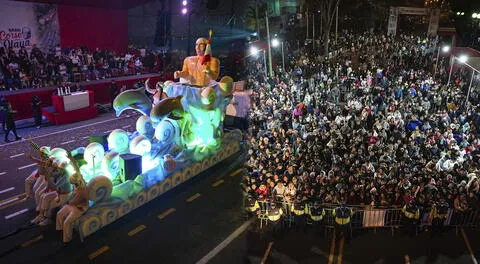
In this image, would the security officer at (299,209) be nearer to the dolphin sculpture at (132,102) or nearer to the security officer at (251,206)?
the security officer at (251,206)

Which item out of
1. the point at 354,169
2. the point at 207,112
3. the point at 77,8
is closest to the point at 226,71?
the point at 77,8

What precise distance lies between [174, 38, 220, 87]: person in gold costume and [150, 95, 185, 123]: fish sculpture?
1.45 meters

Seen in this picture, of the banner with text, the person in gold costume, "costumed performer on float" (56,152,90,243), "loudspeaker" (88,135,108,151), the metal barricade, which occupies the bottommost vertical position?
the metal barricade

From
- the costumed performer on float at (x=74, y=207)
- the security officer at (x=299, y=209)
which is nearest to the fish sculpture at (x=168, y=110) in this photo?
the costumed performer on float at (x=74, y=207)

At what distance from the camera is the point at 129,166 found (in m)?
9.16

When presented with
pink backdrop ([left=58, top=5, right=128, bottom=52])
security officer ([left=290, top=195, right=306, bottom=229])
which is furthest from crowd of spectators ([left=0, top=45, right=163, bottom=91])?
security officer ([left=290, top=195, right=306, bottom=229])

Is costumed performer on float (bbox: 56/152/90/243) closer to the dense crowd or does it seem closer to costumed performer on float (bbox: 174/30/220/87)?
the dense crowd

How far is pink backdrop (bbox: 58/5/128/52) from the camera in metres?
23.0

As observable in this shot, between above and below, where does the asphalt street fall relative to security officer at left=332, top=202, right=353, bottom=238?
below

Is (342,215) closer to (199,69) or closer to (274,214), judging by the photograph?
(274,214)

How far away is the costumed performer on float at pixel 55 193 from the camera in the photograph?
8.12m

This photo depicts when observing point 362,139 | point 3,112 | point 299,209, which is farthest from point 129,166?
point 3,112

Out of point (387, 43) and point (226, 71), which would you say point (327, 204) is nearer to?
point (226, 71)

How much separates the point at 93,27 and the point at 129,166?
18.5m
